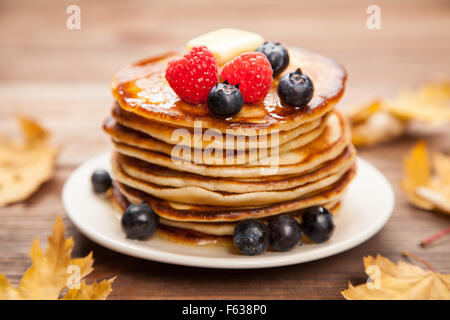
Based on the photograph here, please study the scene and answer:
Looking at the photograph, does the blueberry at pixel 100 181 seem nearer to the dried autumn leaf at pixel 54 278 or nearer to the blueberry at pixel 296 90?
the dried autumn leaf at pixel 54 278

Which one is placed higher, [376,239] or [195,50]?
[195,50]

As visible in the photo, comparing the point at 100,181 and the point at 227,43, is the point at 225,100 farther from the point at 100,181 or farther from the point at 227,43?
the point at 100,181

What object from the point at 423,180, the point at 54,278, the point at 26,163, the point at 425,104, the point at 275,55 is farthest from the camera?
the point at 425,104

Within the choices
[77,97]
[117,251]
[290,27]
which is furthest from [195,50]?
[290,27]

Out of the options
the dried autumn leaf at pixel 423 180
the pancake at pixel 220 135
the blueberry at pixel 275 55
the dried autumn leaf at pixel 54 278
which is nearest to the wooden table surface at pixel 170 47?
the dried autumn leaf at pixel 423 180

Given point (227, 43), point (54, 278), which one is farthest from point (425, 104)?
point (54, 278)

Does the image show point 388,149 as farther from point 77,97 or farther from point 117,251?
point 77,97
